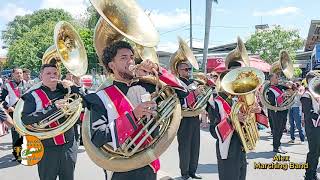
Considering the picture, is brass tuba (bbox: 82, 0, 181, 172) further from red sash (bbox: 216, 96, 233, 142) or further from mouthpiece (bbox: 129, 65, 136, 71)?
red sash (bbox: 216, 96, 233, 142)

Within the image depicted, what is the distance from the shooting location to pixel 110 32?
2.89m

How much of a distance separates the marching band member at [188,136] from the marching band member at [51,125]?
234 cm

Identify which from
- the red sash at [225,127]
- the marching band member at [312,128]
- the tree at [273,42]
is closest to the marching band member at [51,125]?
the red sash at [225,127]

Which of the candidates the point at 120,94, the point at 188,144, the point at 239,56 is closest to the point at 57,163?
the point at 120,94

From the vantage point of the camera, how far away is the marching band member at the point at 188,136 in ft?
20.3

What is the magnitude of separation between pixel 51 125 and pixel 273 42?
95.0 feet

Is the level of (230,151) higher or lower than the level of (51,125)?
lower

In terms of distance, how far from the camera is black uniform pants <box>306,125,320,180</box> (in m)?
5.63

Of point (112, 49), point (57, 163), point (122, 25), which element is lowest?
point (57, 163)

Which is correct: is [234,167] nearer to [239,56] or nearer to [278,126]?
[239,56]

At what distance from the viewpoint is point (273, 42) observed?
102 ft

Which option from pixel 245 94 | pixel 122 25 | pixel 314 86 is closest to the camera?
pixel 122 25

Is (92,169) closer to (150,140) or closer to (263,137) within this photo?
(150,140)

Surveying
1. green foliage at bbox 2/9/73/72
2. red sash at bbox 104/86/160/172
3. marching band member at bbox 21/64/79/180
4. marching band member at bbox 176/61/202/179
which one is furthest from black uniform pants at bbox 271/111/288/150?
green foliage at bbox 2/9/73/72
